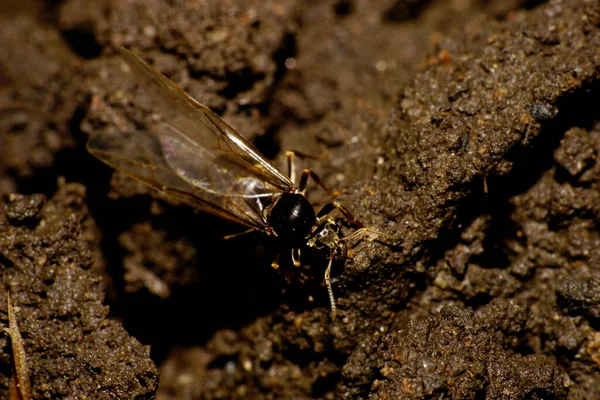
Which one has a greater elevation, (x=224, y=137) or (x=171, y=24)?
(x=171, y=24)

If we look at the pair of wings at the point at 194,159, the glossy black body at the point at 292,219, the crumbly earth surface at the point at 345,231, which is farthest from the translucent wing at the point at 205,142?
the crumbly earth surface at the point at 345,231

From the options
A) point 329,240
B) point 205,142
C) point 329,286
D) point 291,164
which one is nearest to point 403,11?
point 291,164

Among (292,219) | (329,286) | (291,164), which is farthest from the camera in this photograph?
(291,164)

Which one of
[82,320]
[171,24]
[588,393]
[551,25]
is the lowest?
[82,320]

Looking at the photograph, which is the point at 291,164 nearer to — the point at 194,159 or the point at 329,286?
the point at 194,159

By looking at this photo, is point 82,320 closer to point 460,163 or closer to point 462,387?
point 462,387

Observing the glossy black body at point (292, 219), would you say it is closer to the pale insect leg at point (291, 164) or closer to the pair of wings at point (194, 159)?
the pair of wings at point (194, 159)

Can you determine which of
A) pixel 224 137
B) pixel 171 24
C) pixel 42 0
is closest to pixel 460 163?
pixel 224 137
